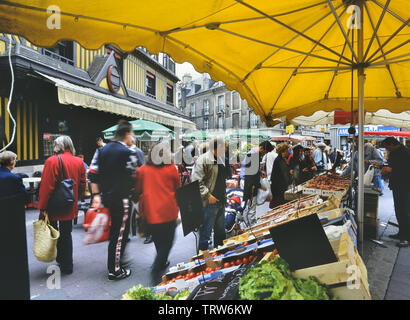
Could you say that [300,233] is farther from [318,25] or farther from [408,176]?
[408,176]

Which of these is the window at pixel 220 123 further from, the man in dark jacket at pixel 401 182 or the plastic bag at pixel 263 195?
the man in dark jacket at pixel 401 182

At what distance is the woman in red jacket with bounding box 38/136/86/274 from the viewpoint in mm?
3314

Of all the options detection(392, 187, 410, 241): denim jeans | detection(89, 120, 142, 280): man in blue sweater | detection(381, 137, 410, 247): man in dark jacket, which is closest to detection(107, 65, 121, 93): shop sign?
detection(89, 120, 142, 280): man in blue sweater

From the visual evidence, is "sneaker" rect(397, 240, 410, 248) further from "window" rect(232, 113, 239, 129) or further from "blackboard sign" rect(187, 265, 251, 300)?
"window" rect(232, 113, 239, 129)

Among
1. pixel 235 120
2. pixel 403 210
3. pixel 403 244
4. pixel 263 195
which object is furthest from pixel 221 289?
pixel 235 120

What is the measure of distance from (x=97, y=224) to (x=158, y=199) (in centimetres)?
91

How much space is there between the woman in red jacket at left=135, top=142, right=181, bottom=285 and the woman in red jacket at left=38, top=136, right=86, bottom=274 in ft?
3.39

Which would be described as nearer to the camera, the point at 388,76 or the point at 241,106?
the point at 388,76

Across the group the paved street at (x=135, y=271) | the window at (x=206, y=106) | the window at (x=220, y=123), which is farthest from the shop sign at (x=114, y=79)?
the window at (x=206, y=106)

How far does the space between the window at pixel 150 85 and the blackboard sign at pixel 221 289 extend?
55.8ft

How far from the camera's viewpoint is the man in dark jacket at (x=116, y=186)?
10.4 ft

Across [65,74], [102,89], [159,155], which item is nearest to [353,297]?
[159,155]

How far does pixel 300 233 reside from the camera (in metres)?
1.84
